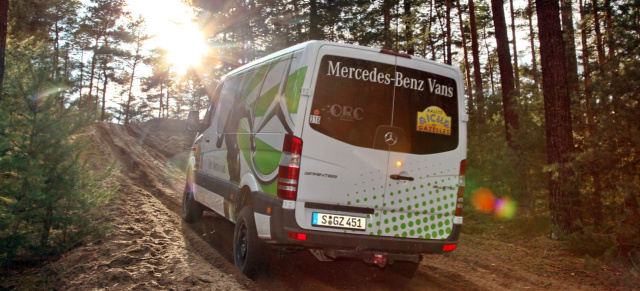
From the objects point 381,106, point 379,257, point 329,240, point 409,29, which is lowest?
point 379,257

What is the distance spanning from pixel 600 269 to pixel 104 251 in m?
6.68

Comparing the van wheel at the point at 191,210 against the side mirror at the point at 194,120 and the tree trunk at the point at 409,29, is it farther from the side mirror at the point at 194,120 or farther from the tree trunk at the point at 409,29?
the tree trunk at the point at 409,29

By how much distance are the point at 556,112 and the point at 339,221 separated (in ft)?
17.7

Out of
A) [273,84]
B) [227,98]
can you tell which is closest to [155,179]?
[227,98]

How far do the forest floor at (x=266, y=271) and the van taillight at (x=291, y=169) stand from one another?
112cm

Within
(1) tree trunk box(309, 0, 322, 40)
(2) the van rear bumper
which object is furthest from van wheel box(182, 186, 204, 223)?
(1) tree trunk box(309, 0, 322, 40)

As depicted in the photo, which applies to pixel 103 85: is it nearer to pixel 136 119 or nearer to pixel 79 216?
pixel 136 119

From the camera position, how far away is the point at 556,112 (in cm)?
797

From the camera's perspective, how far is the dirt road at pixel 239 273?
5.05m

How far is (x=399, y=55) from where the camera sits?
490cm

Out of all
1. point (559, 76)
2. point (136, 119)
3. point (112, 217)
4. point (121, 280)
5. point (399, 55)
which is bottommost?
point (121, 280)

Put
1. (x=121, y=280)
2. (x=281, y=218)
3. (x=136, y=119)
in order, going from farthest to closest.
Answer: (x=136, y=119)
(x=121, y=280)
(x=281, y=218)

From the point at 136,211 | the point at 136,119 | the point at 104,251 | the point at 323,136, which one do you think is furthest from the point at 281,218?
the point at 136,119

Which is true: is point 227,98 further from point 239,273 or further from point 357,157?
point 357,157
